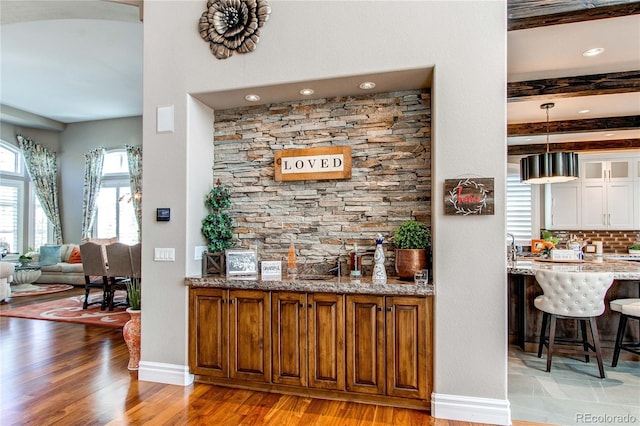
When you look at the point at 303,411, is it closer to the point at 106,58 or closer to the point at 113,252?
the point at 113,252

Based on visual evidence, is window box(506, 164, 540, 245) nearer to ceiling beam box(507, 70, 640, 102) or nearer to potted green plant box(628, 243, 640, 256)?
potted green plant box(628, 243, 640, 256)

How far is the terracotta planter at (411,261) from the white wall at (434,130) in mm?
149

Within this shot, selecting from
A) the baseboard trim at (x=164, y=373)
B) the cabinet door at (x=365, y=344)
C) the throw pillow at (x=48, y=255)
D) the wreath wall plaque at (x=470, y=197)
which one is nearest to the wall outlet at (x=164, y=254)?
the baseboard trim at (x=164, y=373)

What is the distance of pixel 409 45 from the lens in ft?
9.32

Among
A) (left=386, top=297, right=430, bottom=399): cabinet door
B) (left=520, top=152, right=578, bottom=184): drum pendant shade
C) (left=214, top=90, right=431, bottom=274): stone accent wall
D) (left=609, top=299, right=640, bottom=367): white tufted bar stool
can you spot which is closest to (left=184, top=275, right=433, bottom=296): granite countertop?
(left=386, top=297, right=430, bottom=399): cabinet door

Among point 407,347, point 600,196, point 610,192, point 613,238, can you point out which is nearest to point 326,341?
point 407,347

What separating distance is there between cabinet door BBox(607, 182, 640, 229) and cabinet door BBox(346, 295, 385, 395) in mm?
6966

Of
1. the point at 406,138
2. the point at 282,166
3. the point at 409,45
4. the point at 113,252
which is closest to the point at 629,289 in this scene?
the point at 406,138

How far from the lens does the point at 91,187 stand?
9547 mm

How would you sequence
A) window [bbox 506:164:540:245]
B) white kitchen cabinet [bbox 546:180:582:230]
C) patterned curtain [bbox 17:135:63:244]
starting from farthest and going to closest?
1. patterned curtain [bbox 17:135:63:244]
2. window [bbox 506:164:540:245]
3. white kitchen cabinet [bbox 546:180:582:230]

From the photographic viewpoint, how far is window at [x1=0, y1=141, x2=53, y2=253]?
30.0 ft

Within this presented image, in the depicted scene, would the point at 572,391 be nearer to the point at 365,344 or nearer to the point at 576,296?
the point at 576,296

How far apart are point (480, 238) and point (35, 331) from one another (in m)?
5.41

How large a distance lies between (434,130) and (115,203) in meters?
9.10
